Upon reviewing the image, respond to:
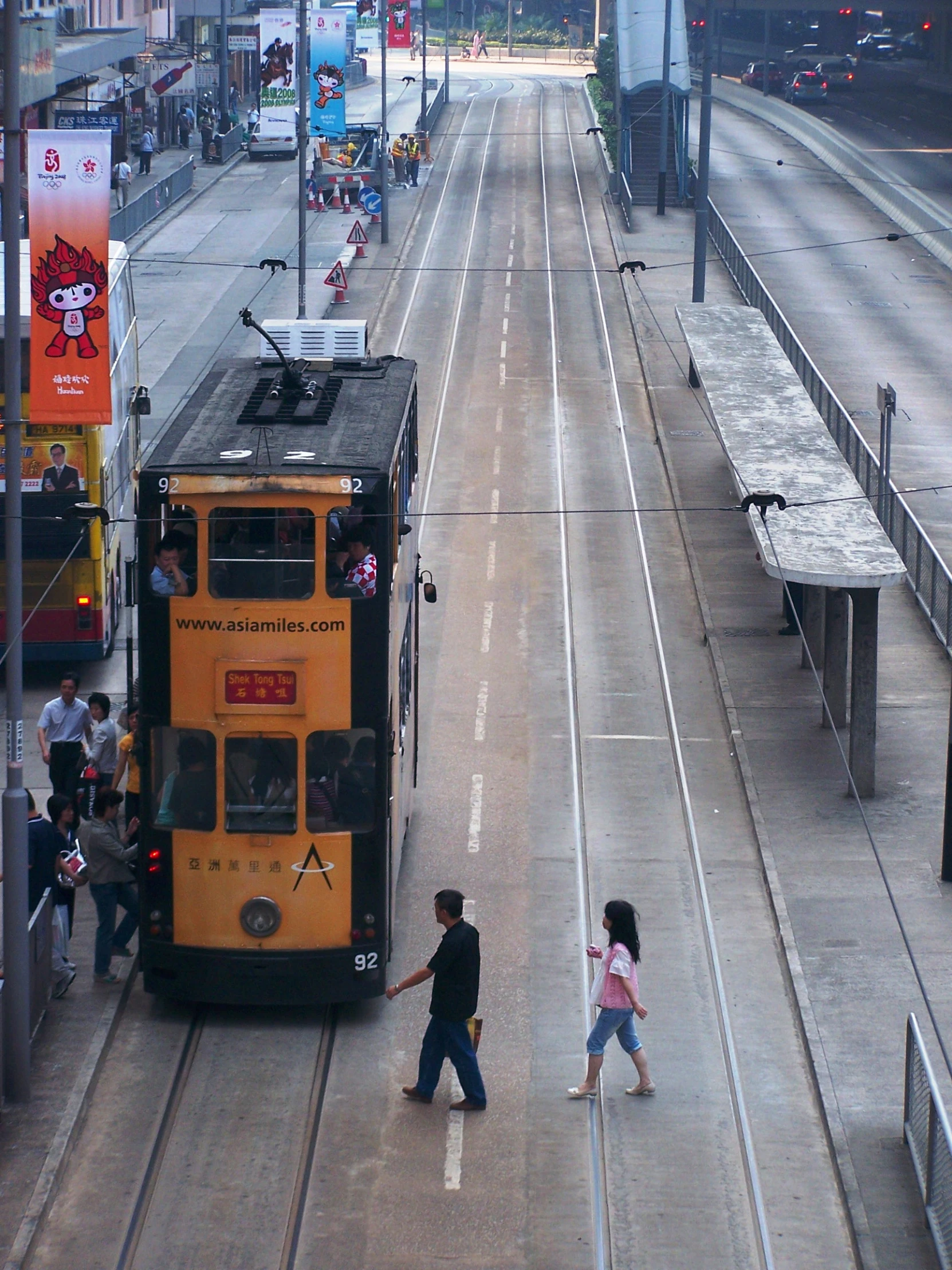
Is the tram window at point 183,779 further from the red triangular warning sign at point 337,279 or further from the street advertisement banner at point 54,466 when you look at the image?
the red triangular warning sign at point 337,279

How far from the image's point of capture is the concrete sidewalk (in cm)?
1179

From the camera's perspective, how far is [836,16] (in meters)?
122

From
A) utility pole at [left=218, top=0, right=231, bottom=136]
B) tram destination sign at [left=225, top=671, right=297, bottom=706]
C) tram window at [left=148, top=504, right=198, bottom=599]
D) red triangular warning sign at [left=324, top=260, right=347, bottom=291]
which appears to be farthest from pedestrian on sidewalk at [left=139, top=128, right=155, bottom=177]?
tram destination sign at [left=225, top=671, right=297, bottom=706]

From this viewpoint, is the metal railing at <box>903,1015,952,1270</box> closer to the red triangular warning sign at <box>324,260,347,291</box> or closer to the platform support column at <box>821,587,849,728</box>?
the platform support column at <box>821,587,849,728</box>

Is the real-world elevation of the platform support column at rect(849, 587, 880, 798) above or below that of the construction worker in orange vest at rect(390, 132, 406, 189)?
below

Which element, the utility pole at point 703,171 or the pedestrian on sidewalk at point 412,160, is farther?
the pedestrian on sidewalk at point 412,160

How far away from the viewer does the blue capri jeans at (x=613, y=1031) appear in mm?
11797

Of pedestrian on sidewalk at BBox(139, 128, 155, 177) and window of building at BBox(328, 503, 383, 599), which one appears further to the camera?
pedestrian on sidewalk at BBox(139, 128, 155, 177)

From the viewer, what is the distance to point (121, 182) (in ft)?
171

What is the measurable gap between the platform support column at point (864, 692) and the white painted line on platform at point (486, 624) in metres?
5.82

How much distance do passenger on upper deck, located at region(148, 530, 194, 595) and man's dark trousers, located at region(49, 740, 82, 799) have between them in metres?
4.73

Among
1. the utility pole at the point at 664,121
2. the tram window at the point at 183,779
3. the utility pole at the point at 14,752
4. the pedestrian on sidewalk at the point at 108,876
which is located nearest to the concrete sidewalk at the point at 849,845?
the tram window at the point at 183,779

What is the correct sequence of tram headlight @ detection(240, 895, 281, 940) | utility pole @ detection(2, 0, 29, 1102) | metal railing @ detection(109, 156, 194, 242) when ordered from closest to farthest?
1. utility pole @ detection(2, 0, 29, 1102)
2. tram headlight @ detection(240, 895, 281, 940)
3. metal railing @ detection(109, 156, 194, 242)

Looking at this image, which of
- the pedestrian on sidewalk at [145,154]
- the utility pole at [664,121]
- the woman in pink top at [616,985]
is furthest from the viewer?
the pedestrian on sidewalk at [145,154]
